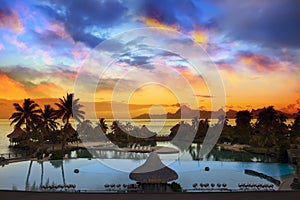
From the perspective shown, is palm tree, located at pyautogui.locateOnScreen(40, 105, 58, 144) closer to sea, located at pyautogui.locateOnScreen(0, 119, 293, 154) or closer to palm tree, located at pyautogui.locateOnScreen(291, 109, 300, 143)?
sea, located at pyautogui.locateOnScreen(0, 119, 293, 154)

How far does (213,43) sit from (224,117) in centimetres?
101

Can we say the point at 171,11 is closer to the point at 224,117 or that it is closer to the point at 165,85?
the point at 165,85

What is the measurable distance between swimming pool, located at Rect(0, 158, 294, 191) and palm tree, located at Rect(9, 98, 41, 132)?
0.53 metres

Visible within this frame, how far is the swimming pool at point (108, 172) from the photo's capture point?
4.02 m

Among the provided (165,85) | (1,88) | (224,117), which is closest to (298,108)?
(224,117)

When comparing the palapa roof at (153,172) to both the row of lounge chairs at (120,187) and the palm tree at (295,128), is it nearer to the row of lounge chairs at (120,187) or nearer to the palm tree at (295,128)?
the row of lounge chairs at (120,187)

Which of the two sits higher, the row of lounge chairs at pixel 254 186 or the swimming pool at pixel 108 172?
the swimming pool at pixel 108 172

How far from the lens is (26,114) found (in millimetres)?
4340

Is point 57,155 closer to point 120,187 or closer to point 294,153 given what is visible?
point 120,187

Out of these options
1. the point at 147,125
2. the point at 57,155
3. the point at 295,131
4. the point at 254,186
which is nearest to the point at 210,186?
the point at 254,186

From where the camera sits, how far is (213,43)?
4441 millimetres

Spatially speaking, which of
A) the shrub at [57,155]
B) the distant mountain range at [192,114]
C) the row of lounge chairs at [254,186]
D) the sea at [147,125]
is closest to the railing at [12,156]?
the sea at [147,125]

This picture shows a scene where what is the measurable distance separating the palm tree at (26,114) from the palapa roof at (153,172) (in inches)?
58.8

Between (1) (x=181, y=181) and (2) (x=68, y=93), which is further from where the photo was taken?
(2) (x=68, y=93)
